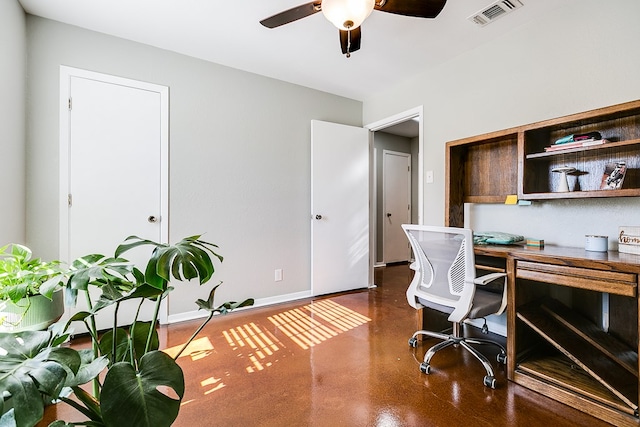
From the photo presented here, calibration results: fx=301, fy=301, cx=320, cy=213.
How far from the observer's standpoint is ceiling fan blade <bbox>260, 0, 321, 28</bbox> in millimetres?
1644

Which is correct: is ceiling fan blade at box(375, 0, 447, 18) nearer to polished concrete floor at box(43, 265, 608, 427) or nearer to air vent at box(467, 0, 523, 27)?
air vent at box(467, 0, 523, 27)

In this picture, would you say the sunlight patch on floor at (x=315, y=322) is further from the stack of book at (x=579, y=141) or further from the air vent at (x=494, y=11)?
the air vent at (x=494, y=11)

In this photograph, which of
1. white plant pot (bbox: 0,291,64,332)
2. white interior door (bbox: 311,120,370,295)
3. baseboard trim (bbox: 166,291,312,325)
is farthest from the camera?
white interior door (bbox: 311,120,370,295)

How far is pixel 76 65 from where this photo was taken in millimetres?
2365

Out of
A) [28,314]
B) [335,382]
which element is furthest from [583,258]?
[28,314]

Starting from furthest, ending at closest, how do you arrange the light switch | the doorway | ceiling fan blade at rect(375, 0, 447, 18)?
the doorway < the light switch < ceiling fan blade at rect(375, 0, 447, 18)

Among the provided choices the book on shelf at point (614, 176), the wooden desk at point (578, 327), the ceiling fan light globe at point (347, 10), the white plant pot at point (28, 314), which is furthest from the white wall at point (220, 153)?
the book on shelf at point (614, 176)

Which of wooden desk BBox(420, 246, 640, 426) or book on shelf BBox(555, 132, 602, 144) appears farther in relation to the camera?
book on shelf BBox(555, 132, 602, 144)

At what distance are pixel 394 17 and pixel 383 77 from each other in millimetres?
1041

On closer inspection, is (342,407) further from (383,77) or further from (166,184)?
(383,77)

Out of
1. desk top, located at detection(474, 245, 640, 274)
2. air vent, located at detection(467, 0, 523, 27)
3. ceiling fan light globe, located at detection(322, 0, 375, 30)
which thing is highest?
air vent, located at detection(467, 0, 523, 27)

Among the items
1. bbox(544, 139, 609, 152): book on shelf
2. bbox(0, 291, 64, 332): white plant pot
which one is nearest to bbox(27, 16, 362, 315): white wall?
bbox(0, 291, 64, 332): white plant pot

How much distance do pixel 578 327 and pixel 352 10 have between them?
218 cm

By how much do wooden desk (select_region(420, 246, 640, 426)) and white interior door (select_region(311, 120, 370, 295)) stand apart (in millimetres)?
1805
